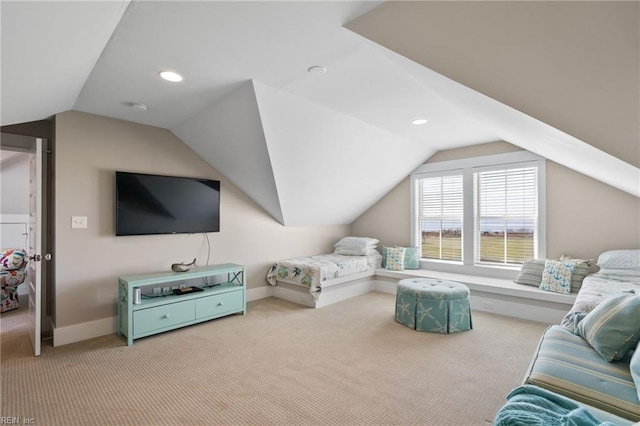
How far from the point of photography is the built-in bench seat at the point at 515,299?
3324mm

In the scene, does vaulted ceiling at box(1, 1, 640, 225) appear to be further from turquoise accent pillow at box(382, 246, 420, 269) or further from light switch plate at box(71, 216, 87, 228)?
turquoise accent pillow at box(382, 246, 420, 269)

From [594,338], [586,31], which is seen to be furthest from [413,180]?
[586,31]

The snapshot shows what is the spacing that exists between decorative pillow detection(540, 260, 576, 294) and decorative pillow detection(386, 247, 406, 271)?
1885mm

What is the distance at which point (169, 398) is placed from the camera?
6.62ft

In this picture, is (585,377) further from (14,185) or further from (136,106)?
(14,185)

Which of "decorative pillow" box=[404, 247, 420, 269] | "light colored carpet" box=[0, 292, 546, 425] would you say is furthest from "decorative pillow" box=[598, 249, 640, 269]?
"decorative pillow" box=[404, 247, 420, 269]

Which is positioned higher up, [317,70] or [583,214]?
[317,70]

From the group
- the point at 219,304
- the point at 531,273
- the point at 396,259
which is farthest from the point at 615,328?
the point at 219,304

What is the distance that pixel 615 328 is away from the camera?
162 cm

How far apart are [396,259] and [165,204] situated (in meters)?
3.52

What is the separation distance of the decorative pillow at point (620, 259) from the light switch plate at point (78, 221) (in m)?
5.49

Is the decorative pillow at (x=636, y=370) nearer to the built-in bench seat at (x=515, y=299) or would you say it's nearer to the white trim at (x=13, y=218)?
the built-in bench seat at (x=515, y=299)

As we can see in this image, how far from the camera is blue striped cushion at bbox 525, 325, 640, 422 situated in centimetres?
126

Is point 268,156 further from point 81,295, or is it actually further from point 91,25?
point 81,295
